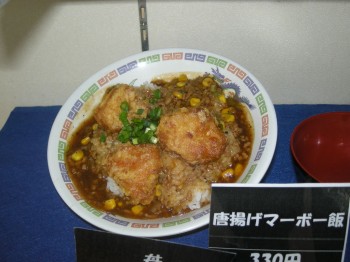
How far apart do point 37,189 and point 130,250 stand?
1.27m

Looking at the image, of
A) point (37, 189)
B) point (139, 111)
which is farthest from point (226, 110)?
point (37, 189)

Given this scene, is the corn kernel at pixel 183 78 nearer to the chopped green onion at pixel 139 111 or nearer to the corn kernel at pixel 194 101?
the corn kernel at pixel 194 101

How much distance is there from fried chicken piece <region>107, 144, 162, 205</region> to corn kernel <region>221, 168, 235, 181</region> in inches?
16.7

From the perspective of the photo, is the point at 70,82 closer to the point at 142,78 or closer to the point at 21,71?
the point at 21,71

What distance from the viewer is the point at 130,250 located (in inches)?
69.5

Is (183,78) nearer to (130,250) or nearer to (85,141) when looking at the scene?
(85,141)

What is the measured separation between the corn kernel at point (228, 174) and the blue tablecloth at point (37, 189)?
35cm

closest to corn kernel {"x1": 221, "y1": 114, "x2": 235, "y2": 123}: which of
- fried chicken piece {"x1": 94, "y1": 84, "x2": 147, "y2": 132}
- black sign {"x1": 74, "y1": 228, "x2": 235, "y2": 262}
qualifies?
fried chicken piece {"x1": 94, "y1": 84, "x2": 147, "y2": 132}

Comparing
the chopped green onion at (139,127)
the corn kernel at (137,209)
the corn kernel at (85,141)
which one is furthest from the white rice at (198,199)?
the corn kernel at (85,141)

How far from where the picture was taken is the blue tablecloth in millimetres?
2355

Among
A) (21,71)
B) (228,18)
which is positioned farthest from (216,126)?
(21,71)

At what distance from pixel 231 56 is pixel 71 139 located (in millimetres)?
1572

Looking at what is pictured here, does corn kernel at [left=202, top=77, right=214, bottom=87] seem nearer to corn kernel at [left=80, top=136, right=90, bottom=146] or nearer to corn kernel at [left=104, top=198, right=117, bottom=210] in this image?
corn kernel at [left=80, top=136, right=90, bottom=146]

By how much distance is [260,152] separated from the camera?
2.26 meters
